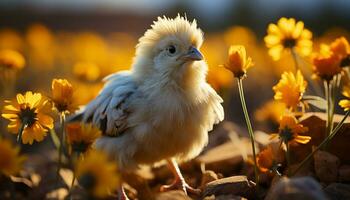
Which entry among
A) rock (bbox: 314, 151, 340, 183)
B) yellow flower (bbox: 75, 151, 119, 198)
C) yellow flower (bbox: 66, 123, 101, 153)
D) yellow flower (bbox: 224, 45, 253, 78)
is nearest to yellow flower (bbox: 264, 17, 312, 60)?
yellow flower (bbox: 224, 45, 253, 78)

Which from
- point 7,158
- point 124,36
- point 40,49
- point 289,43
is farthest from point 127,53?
point 7,158

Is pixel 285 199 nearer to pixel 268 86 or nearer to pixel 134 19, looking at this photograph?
A: pixel 268 86

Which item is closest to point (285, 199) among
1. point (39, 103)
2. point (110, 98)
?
point (39, 103)

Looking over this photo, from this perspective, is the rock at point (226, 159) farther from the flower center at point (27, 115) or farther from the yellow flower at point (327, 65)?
the flower center at point (27, 115)

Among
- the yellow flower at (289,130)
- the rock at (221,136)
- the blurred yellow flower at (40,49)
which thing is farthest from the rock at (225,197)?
the blurred yellow flower at (40,49)

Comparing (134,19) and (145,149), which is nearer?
(145,149)

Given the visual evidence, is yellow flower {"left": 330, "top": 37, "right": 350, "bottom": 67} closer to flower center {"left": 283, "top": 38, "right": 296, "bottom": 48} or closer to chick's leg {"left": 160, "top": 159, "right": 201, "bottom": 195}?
flower center {"left": 283, "top": 38, "right": 296, "bottom": 48}
